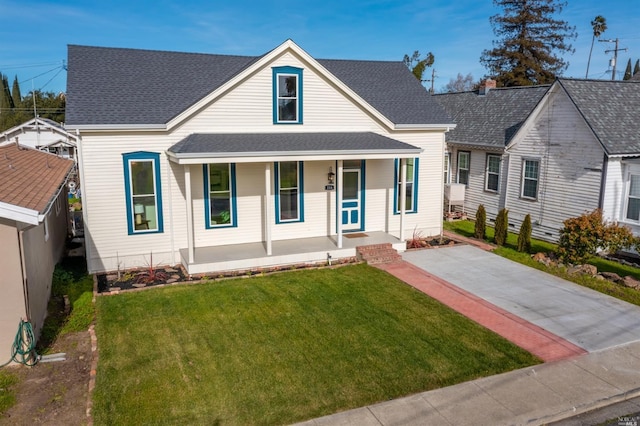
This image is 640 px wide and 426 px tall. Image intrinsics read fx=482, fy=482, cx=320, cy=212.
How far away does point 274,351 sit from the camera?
30.0ft

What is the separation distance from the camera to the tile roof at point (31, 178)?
8758 millimetres

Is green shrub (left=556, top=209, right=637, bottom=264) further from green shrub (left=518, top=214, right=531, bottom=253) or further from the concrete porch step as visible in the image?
the concrete porch step

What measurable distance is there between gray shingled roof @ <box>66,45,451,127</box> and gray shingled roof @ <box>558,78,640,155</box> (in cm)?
457

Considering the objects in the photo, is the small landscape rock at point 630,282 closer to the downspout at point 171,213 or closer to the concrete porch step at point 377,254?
the concrete porch step at point 377,254

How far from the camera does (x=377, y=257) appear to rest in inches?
589

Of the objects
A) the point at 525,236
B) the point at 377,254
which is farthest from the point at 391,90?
the point at 525,236

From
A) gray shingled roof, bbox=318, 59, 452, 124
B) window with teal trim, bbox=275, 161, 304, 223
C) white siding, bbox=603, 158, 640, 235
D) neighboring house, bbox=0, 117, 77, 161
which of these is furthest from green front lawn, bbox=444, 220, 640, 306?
neighboring house, bbox=0, 117, 77, 161

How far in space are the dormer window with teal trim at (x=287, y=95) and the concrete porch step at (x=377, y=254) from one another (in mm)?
4665

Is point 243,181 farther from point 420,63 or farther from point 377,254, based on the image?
point 420,63

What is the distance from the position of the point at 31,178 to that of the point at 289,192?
7.33m

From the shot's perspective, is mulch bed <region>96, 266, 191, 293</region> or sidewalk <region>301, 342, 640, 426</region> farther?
mulch bed <region>96, 266, 191, 293</region>

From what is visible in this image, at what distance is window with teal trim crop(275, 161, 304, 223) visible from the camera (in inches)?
618

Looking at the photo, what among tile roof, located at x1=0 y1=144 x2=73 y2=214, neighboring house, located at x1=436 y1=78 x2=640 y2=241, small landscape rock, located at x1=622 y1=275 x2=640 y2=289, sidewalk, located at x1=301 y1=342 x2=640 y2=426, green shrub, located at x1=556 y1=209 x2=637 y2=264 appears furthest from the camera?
neighboring house, located at x1=436 y1=78 x2=640 y2=241

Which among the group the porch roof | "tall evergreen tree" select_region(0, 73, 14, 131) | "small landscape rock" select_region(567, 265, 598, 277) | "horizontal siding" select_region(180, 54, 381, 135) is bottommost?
"small landscape rock" select_region(567, 265, 598, 277)
